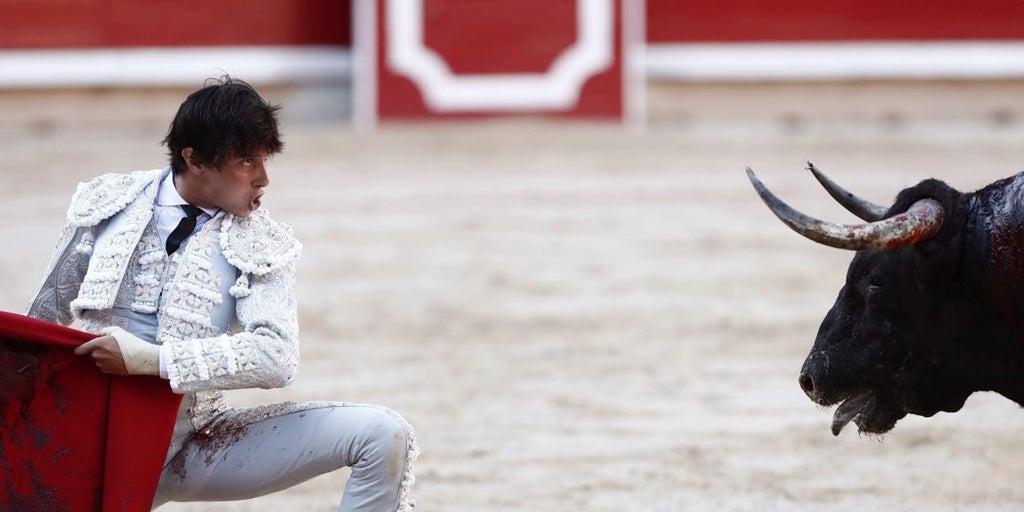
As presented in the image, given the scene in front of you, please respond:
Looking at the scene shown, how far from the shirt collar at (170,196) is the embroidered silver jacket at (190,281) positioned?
0.04 ft

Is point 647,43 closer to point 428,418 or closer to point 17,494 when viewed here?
point 428,418

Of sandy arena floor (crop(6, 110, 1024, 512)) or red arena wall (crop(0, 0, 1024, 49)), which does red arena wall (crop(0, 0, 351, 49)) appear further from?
sandy arena floor (crop(6, 110, 1024, 512))

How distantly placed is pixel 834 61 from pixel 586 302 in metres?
6.51

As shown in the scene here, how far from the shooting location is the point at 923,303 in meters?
2.66

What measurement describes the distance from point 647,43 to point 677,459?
338 inches

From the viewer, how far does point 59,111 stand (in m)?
11.6

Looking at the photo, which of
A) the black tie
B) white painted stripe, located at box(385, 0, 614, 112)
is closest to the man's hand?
the black tie

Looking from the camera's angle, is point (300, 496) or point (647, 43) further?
point (647, 43)

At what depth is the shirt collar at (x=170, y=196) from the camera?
2.46m

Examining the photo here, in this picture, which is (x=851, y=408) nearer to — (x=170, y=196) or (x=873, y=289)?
(x=873, y=289)

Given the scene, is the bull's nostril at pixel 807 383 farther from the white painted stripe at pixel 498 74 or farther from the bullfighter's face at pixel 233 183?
the white painted stripe at pixel 498 74

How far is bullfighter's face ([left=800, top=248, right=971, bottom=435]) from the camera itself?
8.78ft

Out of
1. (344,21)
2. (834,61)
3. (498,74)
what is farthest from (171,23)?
(834,61)

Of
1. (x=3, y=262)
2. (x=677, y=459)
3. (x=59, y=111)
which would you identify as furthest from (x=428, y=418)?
(x=59, y=111)
